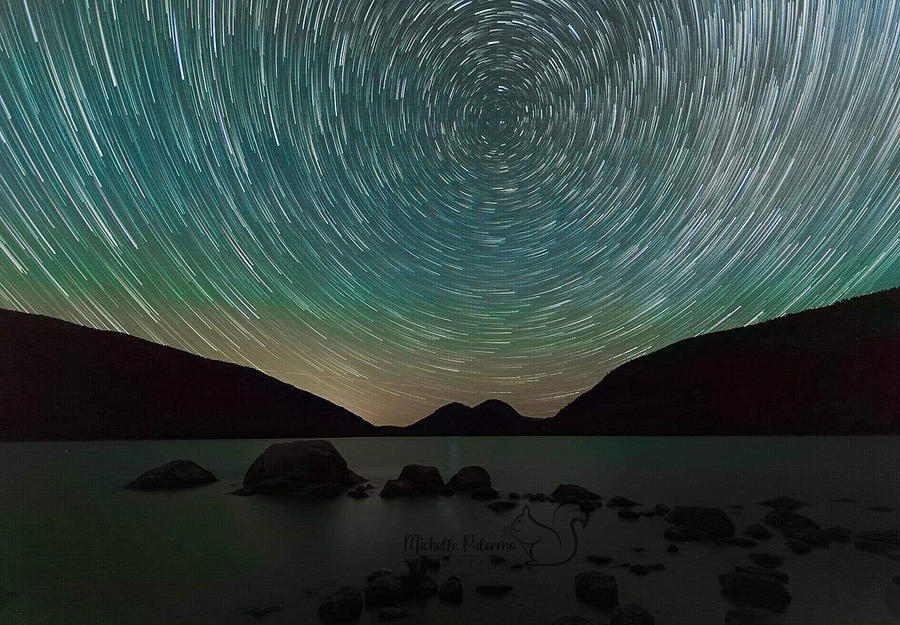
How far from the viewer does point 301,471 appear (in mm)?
9945

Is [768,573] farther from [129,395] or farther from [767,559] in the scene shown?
[129,395]

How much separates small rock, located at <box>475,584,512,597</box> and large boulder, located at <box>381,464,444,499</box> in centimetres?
455

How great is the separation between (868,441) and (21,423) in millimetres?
25680

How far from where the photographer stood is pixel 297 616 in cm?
434

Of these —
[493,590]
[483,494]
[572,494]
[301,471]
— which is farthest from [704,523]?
[301,471]

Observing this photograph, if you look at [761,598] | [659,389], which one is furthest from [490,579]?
[659,389]

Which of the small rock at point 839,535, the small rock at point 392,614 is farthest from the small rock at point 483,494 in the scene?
the small rock at point 839,535

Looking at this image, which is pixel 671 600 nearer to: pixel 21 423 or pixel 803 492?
pixel 803 492

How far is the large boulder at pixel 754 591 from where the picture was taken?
4.61 metres

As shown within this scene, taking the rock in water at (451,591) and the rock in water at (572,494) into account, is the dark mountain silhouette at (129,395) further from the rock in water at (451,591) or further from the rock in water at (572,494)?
the rock in water at (451,591)

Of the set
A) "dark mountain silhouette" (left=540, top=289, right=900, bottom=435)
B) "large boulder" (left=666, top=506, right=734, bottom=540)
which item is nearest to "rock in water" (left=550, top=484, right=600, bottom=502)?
"large boulder" (left=666, top=506, right=734, bottom=540)

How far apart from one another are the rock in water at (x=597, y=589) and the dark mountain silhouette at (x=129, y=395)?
10.3 metres

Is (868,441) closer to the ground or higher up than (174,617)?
higher up

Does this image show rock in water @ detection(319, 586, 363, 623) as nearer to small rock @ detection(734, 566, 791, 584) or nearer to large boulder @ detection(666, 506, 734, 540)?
small rock @ detection(734, 566, 791, 584)
